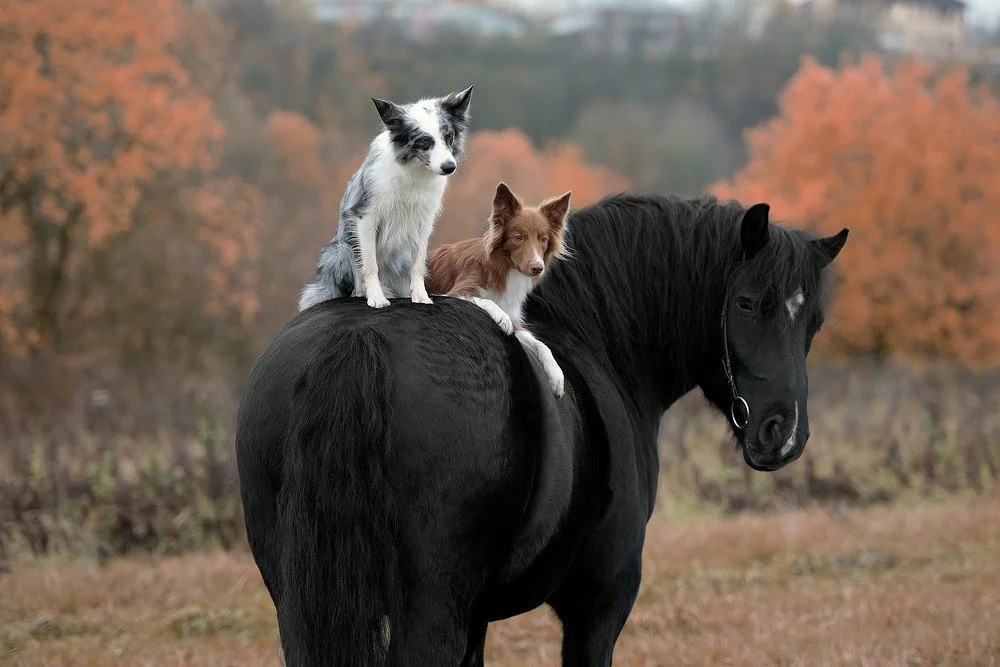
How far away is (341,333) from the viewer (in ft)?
9.07

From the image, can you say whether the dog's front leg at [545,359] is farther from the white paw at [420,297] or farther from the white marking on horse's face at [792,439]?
the white marking on horse's face at [792,439]

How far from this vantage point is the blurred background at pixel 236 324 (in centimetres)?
704

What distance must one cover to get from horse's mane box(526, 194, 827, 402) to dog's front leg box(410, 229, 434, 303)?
48 centimetres

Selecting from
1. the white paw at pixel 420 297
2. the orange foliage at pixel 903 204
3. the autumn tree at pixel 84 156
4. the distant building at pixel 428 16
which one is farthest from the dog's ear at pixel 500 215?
the distant building at pixel 428 16

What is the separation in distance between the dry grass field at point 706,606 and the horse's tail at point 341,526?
2780 mm

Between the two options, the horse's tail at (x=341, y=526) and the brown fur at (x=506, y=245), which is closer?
the horse's tail at (x=341, y=526)

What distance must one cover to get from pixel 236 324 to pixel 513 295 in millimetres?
15470

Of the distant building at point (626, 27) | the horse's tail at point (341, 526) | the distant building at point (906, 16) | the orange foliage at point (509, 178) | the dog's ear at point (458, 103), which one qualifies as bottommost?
the horse's tail at point (341, 526)

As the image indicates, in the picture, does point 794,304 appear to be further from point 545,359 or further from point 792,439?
point 545,359

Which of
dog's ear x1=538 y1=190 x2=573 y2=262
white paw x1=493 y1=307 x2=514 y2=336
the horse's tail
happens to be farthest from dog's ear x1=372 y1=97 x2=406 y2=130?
the horse's tail

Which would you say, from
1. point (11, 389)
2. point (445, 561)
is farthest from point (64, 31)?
point (445, 561)

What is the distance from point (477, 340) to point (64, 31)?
12574mm

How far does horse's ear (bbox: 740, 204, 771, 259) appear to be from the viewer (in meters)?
3.71

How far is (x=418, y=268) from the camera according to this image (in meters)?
3.49
